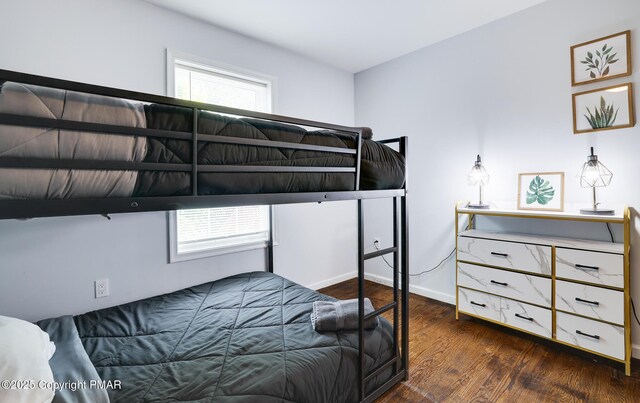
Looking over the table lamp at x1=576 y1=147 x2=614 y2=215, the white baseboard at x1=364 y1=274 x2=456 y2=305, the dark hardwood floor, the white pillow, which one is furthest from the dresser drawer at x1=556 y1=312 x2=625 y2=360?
the white pillow

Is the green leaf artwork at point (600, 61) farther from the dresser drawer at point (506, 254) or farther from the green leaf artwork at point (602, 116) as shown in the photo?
the dresser drawer at point (506, 254)

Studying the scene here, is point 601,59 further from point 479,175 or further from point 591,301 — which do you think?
point 591,301

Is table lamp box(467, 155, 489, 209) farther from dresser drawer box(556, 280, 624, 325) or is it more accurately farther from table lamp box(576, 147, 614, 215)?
dresser drawer box(556, 280, 624, 325)

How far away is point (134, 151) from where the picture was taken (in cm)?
→ 89

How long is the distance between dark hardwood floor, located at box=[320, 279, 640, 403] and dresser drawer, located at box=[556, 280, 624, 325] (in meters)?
0.36

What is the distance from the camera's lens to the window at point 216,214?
2.40 metres

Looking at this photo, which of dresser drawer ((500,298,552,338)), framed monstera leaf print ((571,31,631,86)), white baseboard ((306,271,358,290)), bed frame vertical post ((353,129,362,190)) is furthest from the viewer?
white baseboard ((306,271,358,290))

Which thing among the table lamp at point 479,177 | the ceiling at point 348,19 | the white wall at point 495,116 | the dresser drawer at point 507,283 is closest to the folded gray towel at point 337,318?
the dresser drawer at point 507,283

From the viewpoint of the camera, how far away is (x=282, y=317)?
1805 mm

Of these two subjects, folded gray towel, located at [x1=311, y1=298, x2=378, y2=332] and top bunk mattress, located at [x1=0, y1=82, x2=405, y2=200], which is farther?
folded gray towel, located at [x1=311, y1=298, x2=378, y2=332]

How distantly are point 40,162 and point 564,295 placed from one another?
280 centimetres

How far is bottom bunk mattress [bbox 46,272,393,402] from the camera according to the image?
3.98ft

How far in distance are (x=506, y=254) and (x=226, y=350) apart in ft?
6.89

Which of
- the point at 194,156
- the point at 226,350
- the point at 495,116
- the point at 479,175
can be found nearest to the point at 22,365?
the point at 226,350
